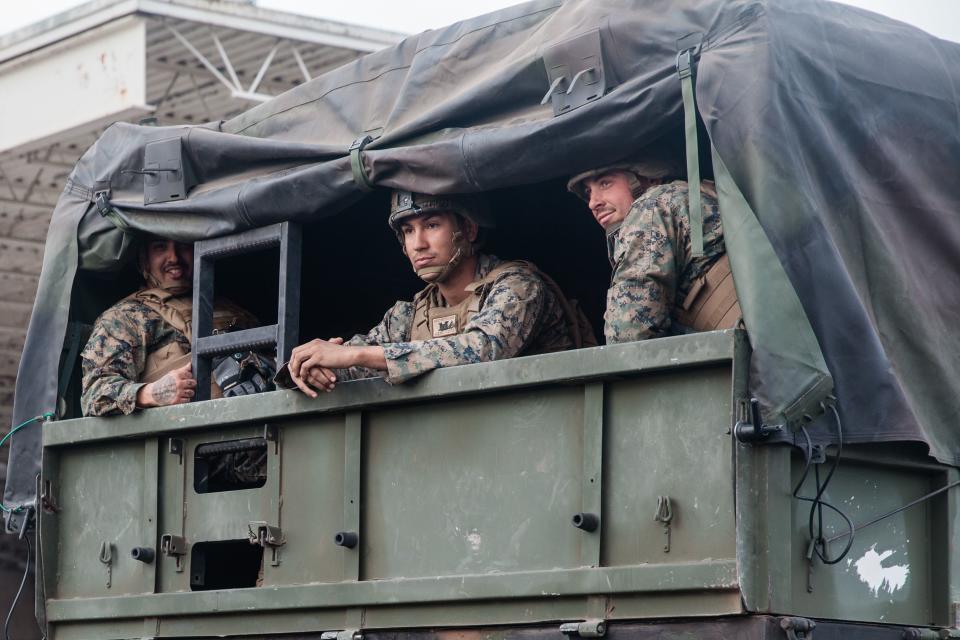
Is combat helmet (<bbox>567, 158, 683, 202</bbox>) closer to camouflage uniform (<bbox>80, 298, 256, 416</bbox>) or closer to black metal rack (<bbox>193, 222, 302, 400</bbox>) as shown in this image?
black metal rack (<bbox>193, 222, 302, 400</bbox>)

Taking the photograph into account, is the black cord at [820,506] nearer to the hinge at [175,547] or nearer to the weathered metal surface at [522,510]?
the weathered metal surface at [522,510]

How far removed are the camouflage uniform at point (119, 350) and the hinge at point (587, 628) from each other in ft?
7.00

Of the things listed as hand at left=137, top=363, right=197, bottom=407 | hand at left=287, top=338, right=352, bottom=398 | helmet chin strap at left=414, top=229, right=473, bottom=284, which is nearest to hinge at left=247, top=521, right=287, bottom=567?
hand at left=287, top=338, right=352, bottom=398

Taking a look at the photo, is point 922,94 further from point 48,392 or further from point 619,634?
point 48,392

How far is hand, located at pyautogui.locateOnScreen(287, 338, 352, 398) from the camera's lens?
4.82m

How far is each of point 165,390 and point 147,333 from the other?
0.63m

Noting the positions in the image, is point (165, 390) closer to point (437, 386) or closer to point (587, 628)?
point (437, 386)

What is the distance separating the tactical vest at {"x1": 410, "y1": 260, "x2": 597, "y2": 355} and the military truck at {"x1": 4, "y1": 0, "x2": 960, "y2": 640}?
487 millimetres

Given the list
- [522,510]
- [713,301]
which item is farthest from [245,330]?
[713,301]

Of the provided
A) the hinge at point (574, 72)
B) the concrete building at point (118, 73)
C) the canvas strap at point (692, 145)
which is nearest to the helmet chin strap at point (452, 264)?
the hinge at point (574, 72)

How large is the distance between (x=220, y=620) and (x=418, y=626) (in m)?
0.90

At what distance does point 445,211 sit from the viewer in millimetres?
5316

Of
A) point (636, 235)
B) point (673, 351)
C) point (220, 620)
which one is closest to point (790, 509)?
point (673, 351)

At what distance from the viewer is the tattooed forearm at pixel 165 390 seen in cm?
551
